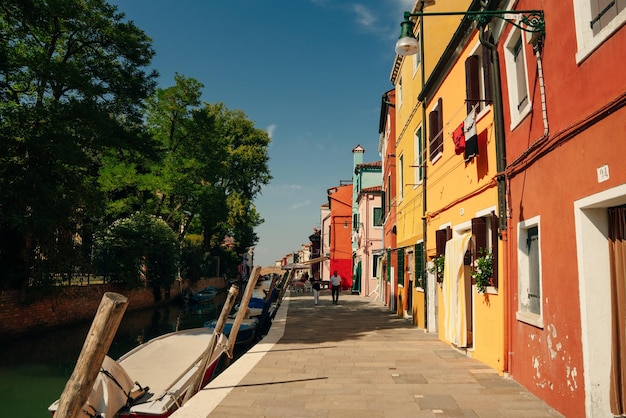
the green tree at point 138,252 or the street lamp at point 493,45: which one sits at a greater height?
the street lamp at point 493,45

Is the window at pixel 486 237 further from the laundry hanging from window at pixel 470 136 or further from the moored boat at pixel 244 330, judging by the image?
the moored boat at pixel 244 330

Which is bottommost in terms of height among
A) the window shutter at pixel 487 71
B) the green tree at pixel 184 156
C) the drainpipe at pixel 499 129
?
the drainpipe at pixel 499 129

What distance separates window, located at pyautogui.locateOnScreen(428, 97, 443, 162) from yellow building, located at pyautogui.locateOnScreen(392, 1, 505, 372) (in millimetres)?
25

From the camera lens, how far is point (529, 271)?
635 centimetres

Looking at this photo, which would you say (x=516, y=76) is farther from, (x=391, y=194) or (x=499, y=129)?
(x=391, y=194)

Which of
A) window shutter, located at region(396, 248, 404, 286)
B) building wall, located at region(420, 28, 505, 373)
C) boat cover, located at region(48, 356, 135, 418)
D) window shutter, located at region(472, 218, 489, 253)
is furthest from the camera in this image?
window shutter, located at region(396, 248, 404, 286)

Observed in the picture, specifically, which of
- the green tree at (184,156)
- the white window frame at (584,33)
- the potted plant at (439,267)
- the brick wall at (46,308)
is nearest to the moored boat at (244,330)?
the potted plant at (439,267)

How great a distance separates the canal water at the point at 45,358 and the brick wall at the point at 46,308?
352 mm

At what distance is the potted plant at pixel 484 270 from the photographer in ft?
25.0

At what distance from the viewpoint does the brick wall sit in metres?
14.3

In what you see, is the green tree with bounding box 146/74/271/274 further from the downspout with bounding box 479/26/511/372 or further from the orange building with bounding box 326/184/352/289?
the downspout with bounding box 479/26/511/372

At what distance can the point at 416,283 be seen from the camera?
13.7m

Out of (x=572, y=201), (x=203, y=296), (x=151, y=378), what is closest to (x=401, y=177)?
(x=151, y=378)

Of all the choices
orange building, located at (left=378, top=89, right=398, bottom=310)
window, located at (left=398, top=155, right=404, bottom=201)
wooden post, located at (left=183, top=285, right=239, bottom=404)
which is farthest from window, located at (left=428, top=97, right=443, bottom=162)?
orange building, located at (left=378, top=89, right=398, bottom=310)
